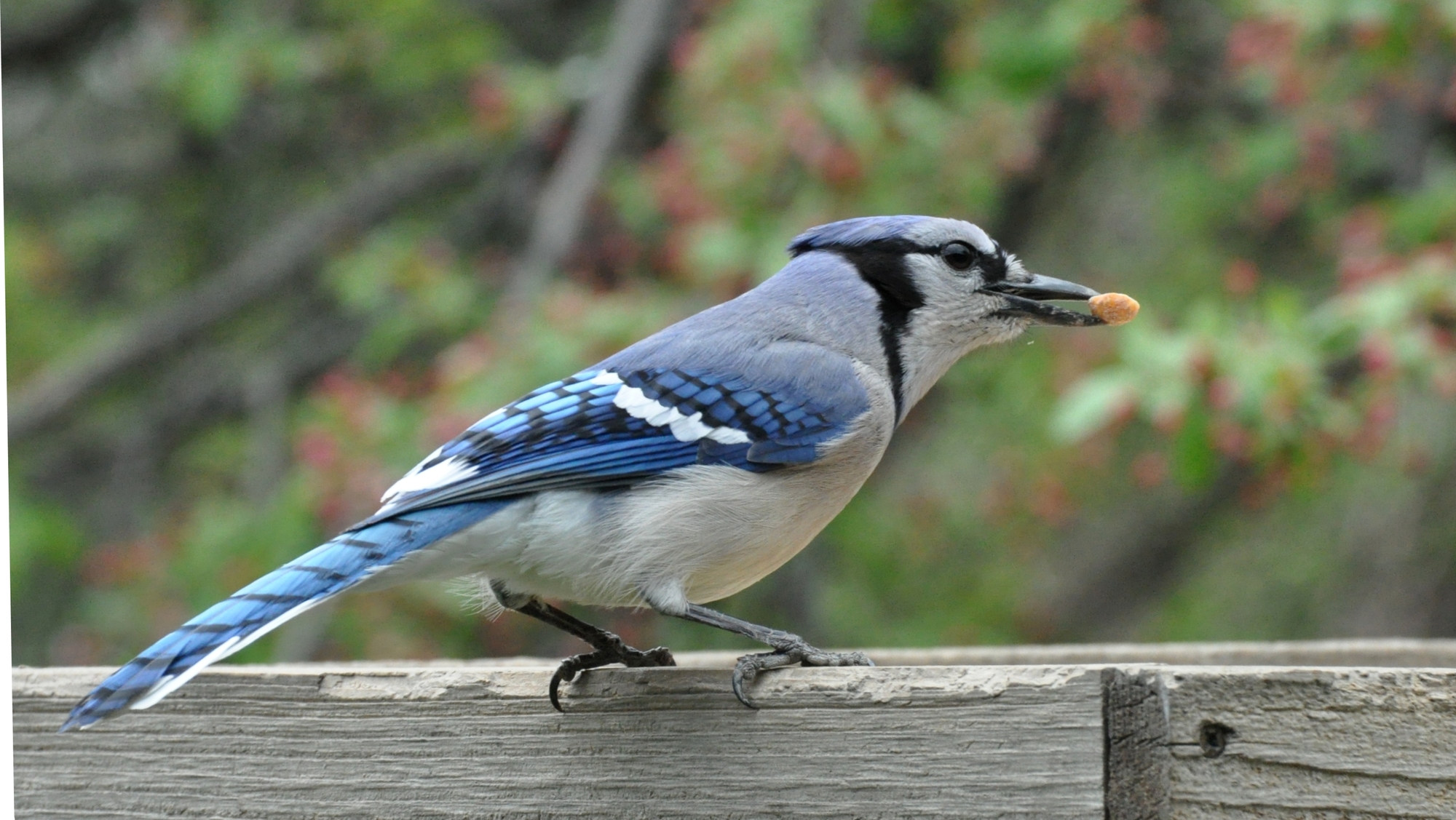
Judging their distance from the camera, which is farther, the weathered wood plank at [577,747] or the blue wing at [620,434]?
the blue wing at [620,434]

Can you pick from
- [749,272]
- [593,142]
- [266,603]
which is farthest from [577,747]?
[593,142]

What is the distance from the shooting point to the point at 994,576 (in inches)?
216

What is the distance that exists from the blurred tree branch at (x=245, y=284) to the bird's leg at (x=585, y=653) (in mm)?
2996

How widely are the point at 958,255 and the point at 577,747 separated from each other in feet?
3.49

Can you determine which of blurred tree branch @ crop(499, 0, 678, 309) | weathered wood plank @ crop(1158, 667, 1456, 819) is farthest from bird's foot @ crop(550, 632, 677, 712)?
blurred tree branch @ crop(499, 0, 678, 309)

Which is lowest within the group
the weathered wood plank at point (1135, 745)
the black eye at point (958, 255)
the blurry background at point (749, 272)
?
the weathered wood plank at point (1135, 745)

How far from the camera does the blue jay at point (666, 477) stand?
1.88m

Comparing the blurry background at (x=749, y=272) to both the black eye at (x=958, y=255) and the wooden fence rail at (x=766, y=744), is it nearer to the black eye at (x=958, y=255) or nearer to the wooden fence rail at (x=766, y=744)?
the black eye at (x=958, y=255)

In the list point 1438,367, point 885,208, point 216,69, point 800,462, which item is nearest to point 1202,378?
point 1438,367

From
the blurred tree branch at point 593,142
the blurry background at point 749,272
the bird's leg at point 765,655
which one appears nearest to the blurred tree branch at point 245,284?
the blurry background at point 749,272

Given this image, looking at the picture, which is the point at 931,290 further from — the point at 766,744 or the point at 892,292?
the point at 766,744

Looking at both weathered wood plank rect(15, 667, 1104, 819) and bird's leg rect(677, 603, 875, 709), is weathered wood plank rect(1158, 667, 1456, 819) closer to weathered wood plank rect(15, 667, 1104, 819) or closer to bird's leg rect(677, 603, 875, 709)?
weathered wood plank rect(15, 667, 1104, 819)

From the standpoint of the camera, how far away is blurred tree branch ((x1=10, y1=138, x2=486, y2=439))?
468 cm

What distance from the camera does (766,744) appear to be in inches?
62.1
